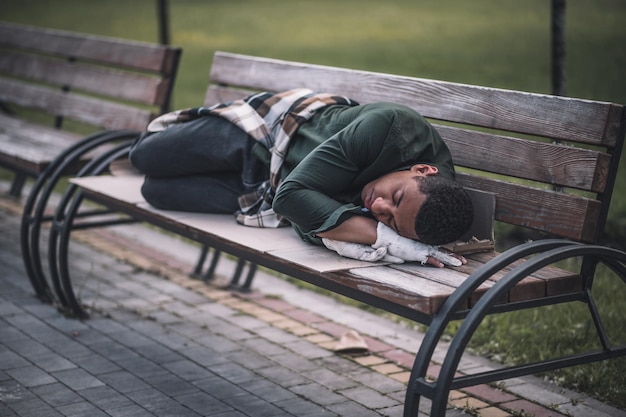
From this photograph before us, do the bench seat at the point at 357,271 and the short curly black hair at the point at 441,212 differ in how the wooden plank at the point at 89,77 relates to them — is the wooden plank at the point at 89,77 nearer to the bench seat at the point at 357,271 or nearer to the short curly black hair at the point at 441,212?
the bench seat at the point at 357,271

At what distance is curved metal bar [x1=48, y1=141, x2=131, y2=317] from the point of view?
15.2 feet

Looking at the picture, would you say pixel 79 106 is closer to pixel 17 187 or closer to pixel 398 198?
pixel 17 187

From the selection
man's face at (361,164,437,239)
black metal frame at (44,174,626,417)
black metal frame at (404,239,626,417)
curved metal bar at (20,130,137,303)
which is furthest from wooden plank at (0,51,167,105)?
black metal frame at (404,239,626,417)

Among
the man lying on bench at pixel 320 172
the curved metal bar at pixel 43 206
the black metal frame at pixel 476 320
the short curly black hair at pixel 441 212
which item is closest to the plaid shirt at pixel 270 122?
the man lying on bench at pixel 320 172

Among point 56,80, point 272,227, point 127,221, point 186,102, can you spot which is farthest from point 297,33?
point 272,227

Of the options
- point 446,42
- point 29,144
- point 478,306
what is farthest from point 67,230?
point 446,42

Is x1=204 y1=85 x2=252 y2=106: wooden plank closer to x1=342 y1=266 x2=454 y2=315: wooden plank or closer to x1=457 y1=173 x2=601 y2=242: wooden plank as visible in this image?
x1=457 y1=173 x2=601 y2=242: wooden plank

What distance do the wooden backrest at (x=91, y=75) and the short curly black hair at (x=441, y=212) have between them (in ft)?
8.76

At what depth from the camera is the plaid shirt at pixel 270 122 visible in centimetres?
386

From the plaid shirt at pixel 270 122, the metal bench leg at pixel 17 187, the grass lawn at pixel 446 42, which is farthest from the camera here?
the metal bench leg at pixel 17 187

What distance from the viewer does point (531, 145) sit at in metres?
3.59

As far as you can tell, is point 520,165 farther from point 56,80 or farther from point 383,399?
point 56,80

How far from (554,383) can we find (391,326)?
1.04 meters

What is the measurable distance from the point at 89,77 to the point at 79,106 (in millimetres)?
218
